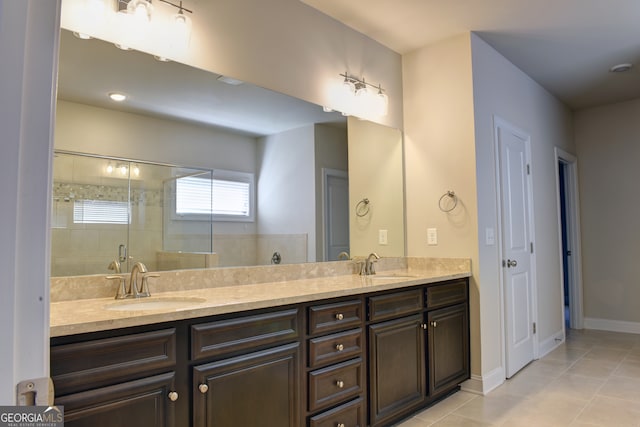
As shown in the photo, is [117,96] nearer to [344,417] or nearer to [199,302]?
[199,302]

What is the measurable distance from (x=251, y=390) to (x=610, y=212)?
4.81 metres

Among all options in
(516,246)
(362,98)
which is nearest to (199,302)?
(362,98)

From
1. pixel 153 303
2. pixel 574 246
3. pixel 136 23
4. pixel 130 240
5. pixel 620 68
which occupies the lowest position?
pixel 153 303

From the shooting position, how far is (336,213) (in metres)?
2.96

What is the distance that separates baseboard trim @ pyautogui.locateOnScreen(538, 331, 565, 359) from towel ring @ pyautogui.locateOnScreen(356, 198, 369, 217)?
2114 mm

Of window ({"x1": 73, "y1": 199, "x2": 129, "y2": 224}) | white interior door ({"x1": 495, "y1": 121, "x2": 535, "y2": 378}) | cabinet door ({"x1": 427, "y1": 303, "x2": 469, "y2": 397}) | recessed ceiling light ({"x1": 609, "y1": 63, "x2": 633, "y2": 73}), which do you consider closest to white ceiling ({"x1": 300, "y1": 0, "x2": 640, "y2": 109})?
recessed ceiling light ({"x1": 609, "y1": 63, "x2": 633, "y2": 73})

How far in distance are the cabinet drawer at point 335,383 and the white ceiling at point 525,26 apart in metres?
2.15

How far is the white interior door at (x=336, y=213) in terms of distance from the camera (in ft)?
9.45

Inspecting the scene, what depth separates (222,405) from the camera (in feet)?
5.08

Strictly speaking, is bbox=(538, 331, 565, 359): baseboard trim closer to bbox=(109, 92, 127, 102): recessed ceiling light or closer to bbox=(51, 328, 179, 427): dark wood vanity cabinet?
bbox=(51, 328, 179, 427): dark wood vanity cabinet

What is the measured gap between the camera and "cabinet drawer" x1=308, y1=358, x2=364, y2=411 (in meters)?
1.90

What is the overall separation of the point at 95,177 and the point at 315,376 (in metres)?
1.30

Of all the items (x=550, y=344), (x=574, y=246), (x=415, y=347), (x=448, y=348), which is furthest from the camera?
(x=574, y=246)

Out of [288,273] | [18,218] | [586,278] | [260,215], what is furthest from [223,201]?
[586,278]
